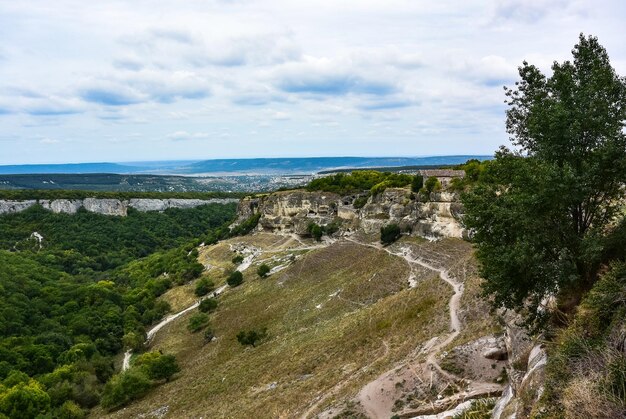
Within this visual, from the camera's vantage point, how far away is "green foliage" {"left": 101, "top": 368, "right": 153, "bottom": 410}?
116 ft

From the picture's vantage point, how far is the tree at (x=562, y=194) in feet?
45.0

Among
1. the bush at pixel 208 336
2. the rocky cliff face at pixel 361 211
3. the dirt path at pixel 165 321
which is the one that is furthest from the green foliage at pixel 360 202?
the bush at pixel 208 336

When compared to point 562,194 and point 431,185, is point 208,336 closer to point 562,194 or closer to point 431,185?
point 431,185

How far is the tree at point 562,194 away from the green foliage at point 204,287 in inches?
2056

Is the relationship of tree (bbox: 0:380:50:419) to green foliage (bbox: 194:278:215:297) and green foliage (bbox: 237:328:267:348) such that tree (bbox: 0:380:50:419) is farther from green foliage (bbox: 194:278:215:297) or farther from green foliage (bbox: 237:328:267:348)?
green foliage (bbox: 194:278:215:297)

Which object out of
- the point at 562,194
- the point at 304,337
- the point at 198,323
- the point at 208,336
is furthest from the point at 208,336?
the point at 562,194

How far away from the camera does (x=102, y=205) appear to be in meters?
127

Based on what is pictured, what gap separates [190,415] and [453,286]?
719 inches

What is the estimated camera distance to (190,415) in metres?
26.8

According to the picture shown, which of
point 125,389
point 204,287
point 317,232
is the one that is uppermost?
point 317,232

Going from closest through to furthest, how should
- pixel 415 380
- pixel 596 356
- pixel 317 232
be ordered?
pixel 596 356, pixel 415 380, pixel 317 232

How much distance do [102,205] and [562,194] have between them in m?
131

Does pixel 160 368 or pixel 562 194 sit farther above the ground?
pixel 562 194

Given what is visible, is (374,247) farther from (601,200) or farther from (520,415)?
(520,415)
